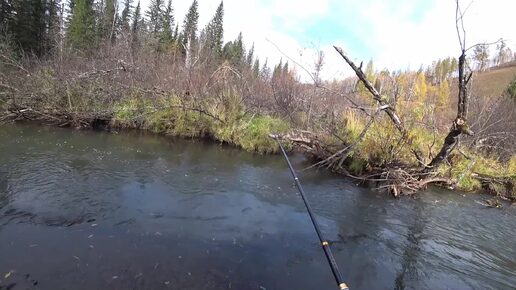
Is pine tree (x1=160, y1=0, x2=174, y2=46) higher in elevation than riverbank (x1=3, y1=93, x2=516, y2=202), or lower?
higher

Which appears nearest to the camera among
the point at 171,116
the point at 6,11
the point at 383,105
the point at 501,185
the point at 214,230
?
the point at 214,230

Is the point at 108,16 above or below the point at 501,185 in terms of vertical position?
above

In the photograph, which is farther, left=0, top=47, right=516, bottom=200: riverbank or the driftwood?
the driftwood

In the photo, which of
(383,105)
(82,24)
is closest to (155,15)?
(82,24)

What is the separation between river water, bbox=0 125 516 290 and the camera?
4148mm

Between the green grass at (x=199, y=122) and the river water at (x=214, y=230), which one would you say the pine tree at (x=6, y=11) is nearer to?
the green grass at (x=199, y=122)

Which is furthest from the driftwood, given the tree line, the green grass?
the tree line

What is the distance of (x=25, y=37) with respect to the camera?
3616 centimetres

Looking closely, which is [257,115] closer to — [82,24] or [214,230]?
[214,230]

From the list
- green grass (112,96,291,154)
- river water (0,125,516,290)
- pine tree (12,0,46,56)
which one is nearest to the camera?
river water (0,125,516,290)

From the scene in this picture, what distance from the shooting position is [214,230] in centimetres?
539

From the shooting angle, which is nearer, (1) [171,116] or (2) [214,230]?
(2) [214,230]

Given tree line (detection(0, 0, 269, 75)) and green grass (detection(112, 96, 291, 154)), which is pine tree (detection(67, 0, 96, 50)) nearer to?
tree line (detection(0, 0, 269, 75))

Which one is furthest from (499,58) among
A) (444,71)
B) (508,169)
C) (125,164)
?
(125,164)
